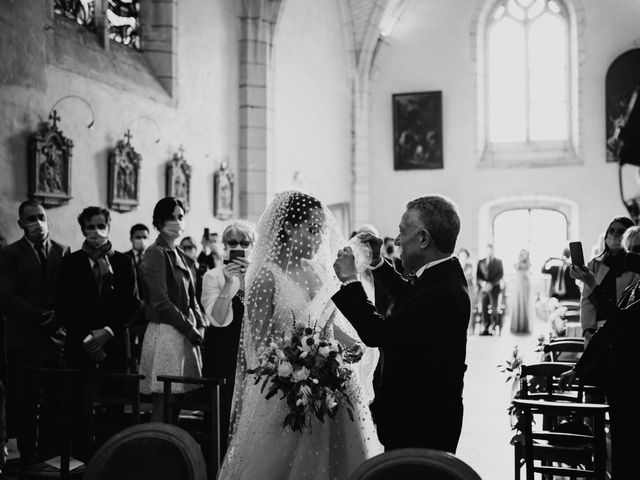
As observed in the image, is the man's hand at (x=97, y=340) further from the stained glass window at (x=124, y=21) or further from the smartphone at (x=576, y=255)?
the stained glass window at (x=124, y=21)

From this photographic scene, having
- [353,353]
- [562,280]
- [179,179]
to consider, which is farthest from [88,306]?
[562,280]

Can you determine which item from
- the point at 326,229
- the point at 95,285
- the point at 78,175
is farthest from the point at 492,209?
the point at 326,229

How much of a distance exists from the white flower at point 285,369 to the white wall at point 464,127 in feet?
52.7

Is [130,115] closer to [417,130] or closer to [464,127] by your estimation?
[417,130]

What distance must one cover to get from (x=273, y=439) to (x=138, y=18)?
8.68 m

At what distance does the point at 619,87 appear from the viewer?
1817cm

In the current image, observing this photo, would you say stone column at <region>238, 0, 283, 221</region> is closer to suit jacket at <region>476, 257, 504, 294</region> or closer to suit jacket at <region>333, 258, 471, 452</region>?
suit jacket at <region>476, 257, 504, 294</region>

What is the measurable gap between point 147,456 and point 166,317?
2935 mm

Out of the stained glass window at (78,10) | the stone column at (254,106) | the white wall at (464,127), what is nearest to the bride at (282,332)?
the stained glass window at (78,10)

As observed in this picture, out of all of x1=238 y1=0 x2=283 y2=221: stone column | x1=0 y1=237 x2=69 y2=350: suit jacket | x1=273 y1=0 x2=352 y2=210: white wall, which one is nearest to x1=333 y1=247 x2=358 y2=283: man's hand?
x1=0 y1=237 x2=69 y2=350: suit jacket

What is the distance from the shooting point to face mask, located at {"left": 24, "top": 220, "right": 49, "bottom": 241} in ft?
20.2

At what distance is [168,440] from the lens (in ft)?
8.11

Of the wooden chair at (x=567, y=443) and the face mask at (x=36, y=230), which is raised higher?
the face mask at (x=36, y=230)

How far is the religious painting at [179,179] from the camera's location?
10.9 metres
